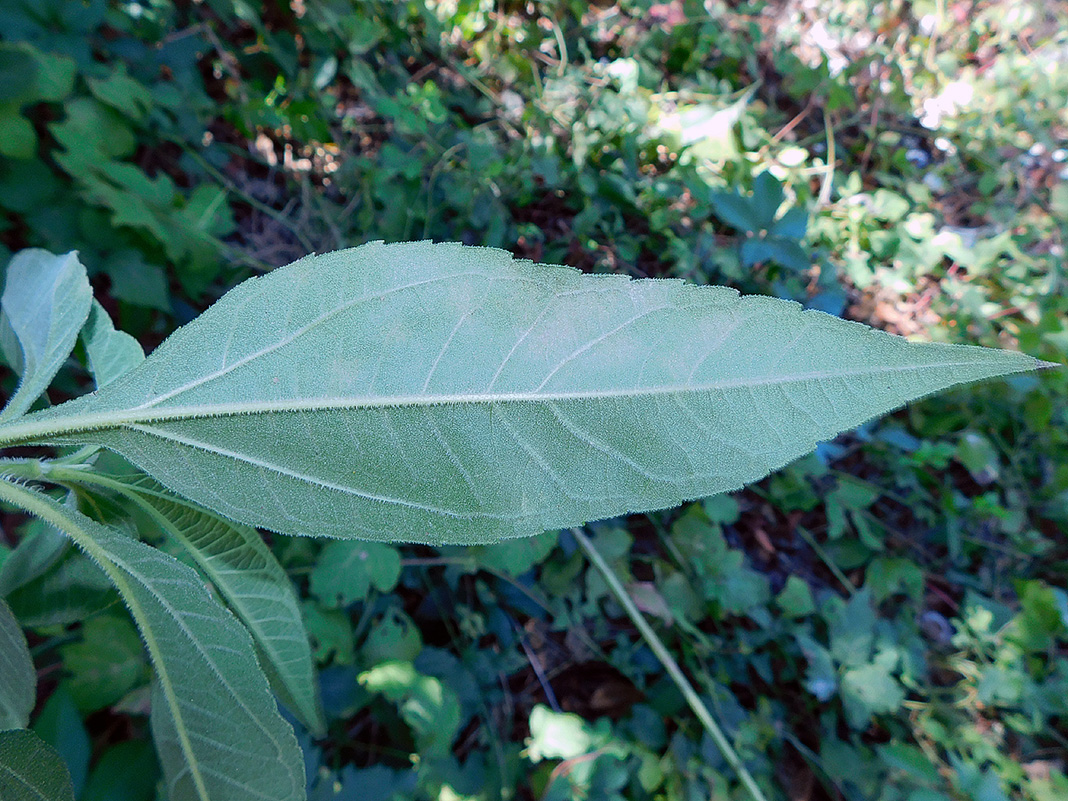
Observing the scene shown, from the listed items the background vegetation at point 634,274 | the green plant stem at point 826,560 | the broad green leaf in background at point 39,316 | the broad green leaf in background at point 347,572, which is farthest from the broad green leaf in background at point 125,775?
the green plant stem at point 826,560

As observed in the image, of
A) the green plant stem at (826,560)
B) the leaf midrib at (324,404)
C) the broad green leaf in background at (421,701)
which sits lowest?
the green plant stem at (826,560)

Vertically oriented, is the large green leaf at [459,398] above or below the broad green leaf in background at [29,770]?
above

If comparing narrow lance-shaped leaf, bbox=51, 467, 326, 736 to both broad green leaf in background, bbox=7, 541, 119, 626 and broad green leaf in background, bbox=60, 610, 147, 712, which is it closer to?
broad green leaf in background, bbox=7, 541, 119, 626

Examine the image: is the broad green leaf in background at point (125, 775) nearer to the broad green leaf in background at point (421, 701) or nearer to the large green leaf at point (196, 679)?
the broad green leaf in background at point (421, 701)

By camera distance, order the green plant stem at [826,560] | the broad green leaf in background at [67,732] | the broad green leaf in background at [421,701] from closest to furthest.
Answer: the broad green leaf in background at [67,732] → the broad green leaf in background at [421,701] → the green plant stem at [826,560]

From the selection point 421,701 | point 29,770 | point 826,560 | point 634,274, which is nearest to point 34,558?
point 29,770

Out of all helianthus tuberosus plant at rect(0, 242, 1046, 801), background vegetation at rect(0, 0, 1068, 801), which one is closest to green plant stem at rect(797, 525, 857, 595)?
background vegetation at rect(0, 0, 1068, 801)

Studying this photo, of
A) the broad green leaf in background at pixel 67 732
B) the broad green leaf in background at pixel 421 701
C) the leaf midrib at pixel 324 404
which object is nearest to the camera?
the leaf midrib at pixel 324 404
